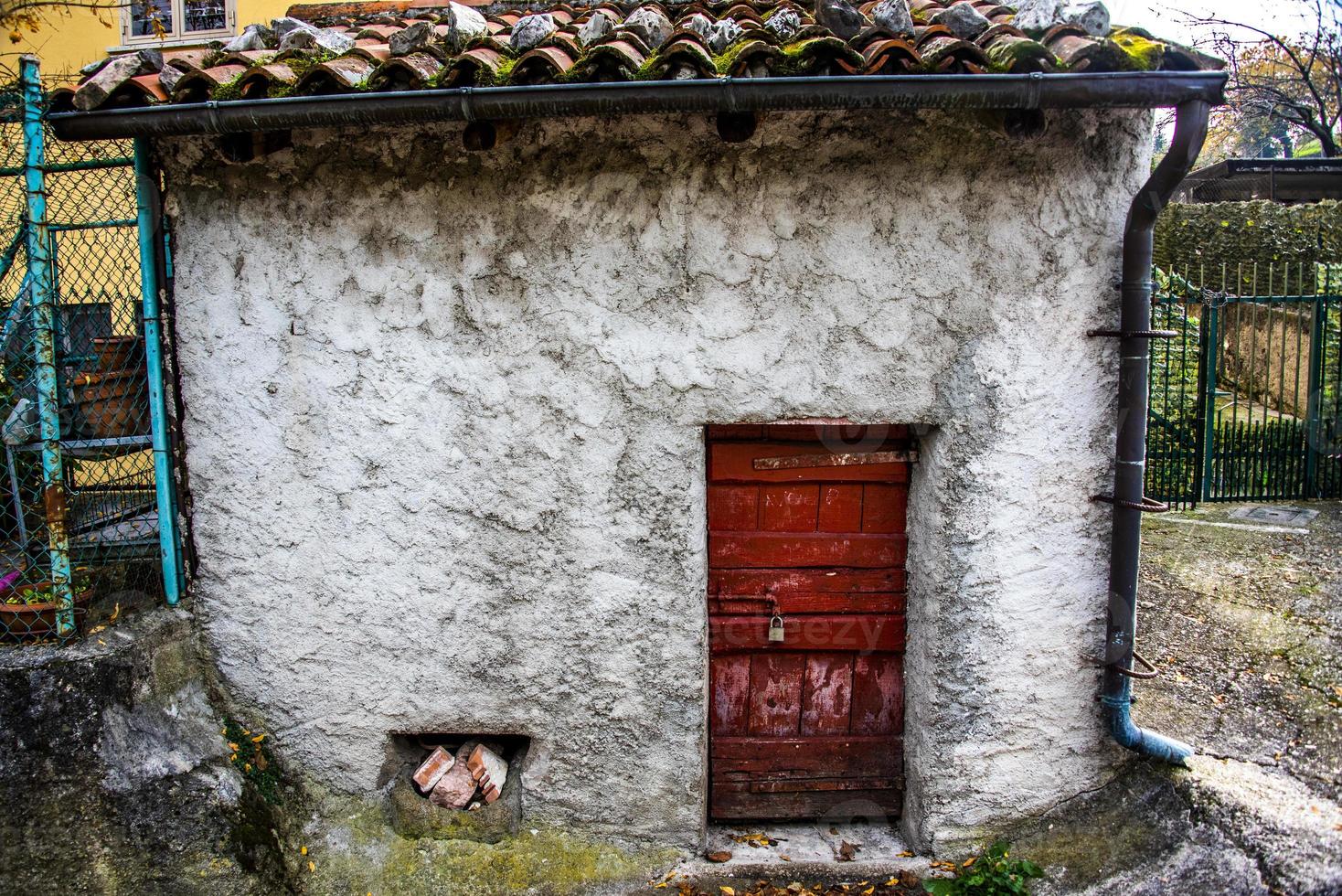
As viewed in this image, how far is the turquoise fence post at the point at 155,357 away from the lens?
331 cm

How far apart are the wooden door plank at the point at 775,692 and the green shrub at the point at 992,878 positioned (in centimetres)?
79

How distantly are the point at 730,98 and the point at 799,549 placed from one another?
1719mm

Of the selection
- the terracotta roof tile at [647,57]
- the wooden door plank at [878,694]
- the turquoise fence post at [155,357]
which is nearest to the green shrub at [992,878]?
the wooden door plank at [878,694]

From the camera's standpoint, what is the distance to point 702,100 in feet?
9.27

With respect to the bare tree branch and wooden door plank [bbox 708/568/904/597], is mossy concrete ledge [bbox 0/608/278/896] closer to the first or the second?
wooden door plank [bbox 708/568/904/597]

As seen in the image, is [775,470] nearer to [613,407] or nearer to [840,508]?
[840,508]

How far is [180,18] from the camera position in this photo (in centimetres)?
693

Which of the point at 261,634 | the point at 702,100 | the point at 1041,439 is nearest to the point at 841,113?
the point at 702,100

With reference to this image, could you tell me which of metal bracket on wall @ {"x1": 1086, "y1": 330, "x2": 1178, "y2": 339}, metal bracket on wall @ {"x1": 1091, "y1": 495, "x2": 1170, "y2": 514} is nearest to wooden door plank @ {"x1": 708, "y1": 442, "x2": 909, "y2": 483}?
metal bracket on wall @ {"x1": 1091, "y1": 495, "x2": 1170, "y2": 514}

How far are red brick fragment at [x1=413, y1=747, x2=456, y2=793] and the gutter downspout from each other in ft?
8.35

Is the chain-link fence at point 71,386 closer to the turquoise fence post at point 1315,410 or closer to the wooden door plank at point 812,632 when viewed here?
the wooden door plank at point 812,632

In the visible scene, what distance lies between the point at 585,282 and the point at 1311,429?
5.47m

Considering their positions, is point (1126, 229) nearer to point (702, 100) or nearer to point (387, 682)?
point (702, 100)

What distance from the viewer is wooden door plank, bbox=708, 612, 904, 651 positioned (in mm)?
3645
